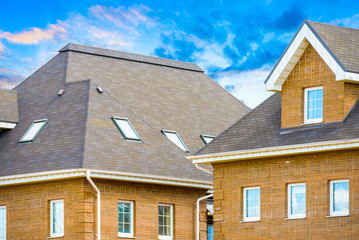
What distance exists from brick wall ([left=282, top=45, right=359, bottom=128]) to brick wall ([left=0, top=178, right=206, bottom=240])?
7887 mm

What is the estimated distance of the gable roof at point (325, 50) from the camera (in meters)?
33.4

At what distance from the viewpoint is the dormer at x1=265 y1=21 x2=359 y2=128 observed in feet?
110

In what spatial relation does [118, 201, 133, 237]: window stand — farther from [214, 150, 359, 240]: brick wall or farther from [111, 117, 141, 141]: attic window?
[214, 150, 359, 240]: brick wall

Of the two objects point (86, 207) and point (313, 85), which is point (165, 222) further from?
point (313, 85)

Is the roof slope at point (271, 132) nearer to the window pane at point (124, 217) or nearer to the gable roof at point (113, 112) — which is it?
the gable roof at point (113, 112)

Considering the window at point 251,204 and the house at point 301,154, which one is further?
the window at point 251,204

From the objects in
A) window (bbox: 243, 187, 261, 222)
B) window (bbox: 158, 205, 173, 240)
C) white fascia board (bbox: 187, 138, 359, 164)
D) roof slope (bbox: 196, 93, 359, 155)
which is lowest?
window (bbox: 158, 205, 173, 240)

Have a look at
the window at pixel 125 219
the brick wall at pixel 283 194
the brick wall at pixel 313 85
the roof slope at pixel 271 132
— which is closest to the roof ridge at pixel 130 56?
the window at pixel 125 219

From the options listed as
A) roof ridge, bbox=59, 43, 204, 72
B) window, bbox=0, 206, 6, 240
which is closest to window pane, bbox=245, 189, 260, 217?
window, bbox=0, 206, 6, 240

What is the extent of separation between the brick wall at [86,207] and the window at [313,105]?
8820 mm

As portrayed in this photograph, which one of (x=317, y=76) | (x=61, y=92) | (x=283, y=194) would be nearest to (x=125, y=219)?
(x=61, y=92)

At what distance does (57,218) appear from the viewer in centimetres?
3884

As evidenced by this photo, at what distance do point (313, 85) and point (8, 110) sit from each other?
51.6 feet

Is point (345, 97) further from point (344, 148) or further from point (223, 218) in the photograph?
point (223, 218)
